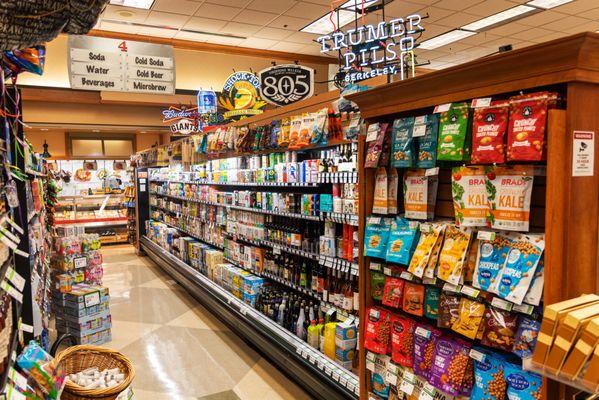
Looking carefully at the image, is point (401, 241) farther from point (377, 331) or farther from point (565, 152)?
point (565, 152)

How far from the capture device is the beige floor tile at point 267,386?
3754 millimetres

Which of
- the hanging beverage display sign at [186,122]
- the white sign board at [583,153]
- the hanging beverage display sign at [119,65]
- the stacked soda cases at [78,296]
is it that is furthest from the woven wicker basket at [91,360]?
the hanging beverage display sign at [186,122]

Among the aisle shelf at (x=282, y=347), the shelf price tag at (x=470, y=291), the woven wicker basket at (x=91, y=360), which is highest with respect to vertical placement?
the shelf price tag at (x=470, y=291)

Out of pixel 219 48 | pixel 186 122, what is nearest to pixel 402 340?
pixel 186 122

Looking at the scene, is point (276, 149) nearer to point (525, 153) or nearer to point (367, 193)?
point (367, 193)

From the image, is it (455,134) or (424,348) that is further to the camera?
(424,348)

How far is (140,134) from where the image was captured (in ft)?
45.8

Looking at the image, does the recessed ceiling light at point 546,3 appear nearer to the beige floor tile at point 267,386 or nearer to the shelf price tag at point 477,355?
the beige floor tile at point 267,386

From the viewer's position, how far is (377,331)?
2.60 m

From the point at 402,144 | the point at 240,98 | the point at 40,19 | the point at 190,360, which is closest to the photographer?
the point at 40,19

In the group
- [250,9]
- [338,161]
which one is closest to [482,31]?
[250,9]

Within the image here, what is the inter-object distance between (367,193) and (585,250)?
3.99 feet

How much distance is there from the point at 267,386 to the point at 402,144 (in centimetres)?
264

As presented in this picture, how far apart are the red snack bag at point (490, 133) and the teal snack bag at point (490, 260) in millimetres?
348
